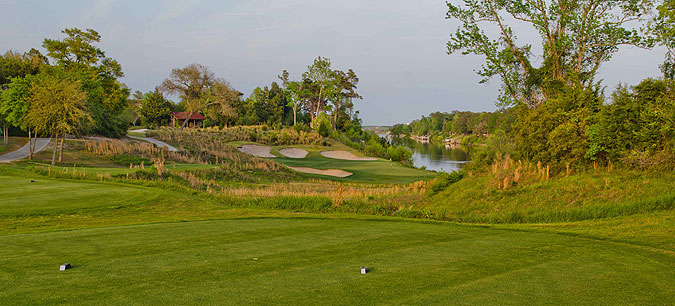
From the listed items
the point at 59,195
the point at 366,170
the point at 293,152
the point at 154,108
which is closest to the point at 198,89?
the point at 154,108

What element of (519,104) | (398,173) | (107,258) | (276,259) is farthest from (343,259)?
(398,173)

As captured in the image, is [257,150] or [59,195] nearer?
[59,195]

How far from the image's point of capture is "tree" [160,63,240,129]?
65.9 meters

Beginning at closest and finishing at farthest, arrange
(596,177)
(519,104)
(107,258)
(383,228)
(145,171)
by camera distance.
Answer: (107,258), (383,228), (596,177), (519,104), (145,171)

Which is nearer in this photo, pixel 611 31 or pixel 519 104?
pixel 611 31

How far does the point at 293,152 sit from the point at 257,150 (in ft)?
14.7

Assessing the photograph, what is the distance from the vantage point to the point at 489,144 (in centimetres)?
1936

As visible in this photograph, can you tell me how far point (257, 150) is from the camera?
5288 centimetres

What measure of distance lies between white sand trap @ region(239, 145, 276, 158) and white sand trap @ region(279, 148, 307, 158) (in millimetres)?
1812

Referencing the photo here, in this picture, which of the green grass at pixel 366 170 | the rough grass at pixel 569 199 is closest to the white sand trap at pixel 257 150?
the green grass at pixel 366 170

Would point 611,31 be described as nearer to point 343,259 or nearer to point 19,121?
point 343,259

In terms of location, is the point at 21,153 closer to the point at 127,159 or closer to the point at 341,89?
the point at 127,159

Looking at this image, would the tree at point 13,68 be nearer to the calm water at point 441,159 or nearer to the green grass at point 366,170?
the green grass at point 366,170

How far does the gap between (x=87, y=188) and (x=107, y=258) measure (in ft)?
39.0
